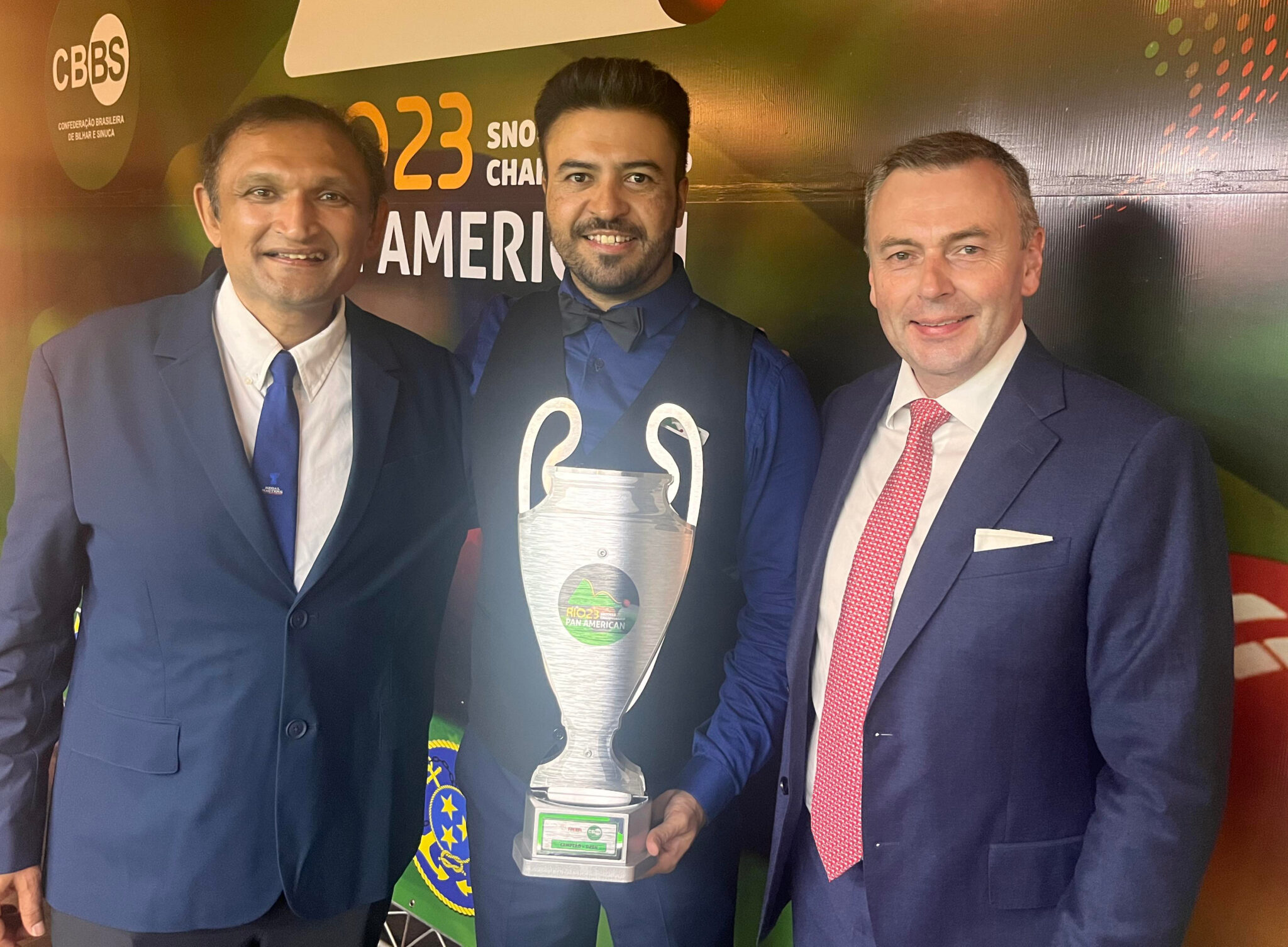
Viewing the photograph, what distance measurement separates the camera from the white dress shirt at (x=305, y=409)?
5.39 feet

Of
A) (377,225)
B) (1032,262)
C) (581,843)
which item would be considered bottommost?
(581,843)

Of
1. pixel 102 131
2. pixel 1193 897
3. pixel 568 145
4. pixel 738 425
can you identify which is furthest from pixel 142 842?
pixel 102 131

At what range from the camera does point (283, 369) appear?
1647 mm

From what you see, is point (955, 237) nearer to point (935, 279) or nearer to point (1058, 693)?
point (935, 279)

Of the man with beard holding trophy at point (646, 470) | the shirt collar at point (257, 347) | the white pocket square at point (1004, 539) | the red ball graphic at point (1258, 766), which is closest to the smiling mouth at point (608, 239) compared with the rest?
the man with beard holding trophy at point (646, 470)

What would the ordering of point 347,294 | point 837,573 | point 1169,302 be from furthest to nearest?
point 347,294 < point 1169,302 < point 837,573

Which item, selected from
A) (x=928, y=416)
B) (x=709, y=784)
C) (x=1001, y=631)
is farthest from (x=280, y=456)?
(x=1001, y=631)

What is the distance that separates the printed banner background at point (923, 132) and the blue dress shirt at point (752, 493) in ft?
1.34

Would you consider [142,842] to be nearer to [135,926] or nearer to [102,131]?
[135,926]

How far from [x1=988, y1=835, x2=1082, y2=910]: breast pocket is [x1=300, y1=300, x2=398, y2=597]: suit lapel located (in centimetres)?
108

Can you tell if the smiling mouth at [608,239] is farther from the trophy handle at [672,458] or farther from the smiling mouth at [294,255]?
the smiling mouth at [294,255]

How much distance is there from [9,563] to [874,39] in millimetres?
1808

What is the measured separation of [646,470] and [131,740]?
0.93m

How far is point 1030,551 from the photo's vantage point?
137 cm
